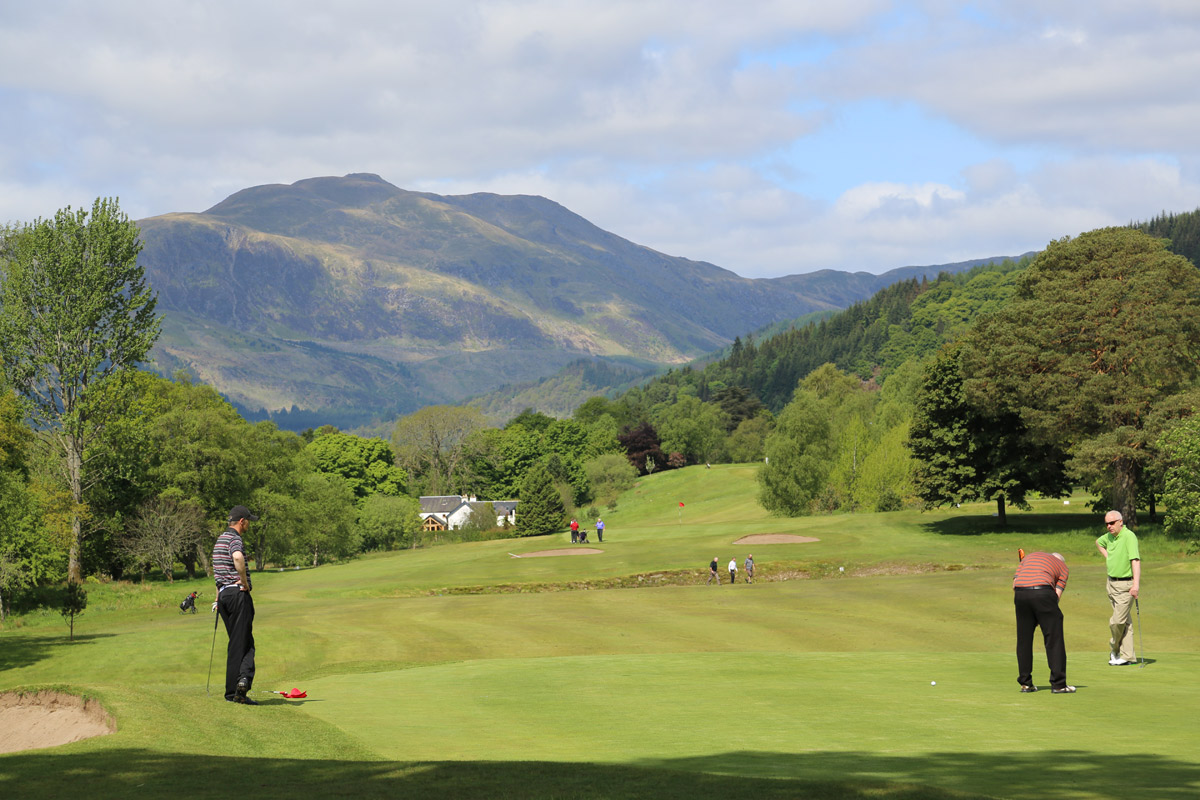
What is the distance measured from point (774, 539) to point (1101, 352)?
22401mm

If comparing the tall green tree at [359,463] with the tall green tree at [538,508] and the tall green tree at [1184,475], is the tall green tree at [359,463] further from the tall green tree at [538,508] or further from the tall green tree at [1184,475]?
the tall green tree at [1184,475]

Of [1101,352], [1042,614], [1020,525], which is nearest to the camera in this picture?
[1042,614]

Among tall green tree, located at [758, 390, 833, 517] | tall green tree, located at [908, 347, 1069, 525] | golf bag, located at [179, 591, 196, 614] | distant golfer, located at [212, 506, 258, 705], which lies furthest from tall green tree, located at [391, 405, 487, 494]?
distant golfer, located at [212, 506, 258, 705]

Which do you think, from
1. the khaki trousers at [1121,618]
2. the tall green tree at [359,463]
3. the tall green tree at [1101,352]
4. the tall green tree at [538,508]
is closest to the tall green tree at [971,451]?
the tall green tree at [1101,352]

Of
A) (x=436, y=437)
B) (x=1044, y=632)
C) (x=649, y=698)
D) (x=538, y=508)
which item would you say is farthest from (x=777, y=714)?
(x=436, y=437)

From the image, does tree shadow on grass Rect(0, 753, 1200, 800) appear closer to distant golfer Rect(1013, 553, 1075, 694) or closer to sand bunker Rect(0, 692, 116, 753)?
sand bunker Rect(0, 692, 116, 753)

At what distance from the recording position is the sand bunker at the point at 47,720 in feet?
39.2

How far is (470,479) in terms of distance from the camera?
580ft

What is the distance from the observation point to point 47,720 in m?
12.5

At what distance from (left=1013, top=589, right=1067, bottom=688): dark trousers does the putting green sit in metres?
0.39

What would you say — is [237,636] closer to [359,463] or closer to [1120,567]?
[1120,567]

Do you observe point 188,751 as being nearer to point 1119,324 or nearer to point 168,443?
point 1119,324

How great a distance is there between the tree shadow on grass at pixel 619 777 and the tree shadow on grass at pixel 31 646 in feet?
81.3

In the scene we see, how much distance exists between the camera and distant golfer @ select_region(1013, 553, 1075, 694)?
1550cm
